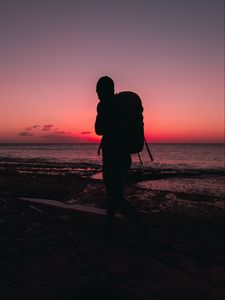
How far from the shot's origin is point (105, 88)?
15.1 feet

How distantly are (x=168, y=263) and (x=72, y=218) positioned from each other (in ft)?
9.58

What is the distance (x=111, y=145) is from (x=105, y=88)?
838 millimetres

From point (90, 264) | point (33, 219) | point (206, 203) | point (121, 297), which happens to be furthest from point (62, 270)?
point (206, 203)

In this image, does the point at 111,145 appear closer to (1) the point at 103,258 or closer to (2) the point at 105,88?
(2) the point at 105,88

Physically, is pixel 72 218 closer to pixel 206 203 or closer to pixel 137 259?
pixel 137 259

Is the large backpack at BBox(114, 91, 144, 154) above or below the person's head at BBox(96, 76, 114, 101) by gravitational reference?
below

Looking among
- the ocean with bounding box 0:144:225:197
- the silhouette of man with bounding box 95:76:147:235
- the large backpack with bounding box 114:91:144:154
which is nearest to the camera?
the large backpack with bounding box 114:91:144:154

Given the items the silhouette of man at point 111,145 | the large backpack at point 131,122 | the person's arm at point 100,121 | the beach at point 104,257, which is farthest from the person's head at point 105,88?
the beach at point 104,257

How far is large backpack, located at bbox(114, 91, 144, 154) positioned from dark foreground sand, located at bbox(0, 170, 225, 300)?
147 centimetres

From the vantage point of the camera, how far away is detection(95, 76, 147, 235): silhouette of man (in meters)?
4.46

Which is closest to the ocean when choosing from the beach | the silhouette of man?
the beach

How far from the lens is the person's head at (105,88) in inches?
181

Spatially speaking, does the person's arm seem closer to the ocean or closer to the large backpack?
the large backpack

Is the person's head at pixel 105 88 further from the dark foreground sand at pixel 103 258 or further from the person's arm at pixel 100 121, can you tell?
A: the dark foreground sand at pixel 103 258
